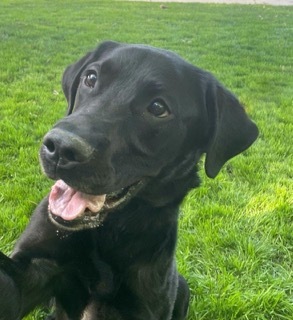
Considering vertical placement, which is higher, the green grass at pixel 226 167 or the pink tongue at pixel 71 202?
the pink tongue at pixel 71 202

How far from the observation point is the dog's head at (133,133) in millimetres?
1932

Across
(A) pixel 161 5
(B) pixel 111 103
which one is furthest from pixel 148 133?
(A) pixel 161 5

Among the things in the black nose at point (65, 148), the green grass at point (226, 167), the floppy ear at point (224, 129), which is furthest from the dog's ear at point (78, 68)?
the green grass at point (226, 167)

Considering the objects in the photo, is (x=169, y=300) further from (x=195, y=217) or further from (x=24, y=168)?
(x=24, y=168)

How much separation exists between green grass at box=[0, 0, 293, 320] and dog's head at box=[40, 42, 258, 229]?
0.97m

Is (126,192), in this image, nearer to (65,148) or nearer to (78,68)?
(65,148)

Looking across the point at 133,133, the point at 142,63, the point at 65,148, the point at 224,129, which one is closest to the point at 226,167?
the point at 224,129

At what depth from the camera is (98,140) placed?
196 cm

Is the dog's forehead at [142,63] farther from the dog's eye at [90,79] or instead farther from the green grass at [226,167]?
the green grass at [226,167]

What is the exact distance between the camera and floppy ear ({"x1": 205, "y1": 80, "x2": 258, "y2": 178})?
7.76 feet

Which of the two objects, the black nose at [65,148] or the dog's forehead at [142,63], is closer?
the black nose at [65,148]

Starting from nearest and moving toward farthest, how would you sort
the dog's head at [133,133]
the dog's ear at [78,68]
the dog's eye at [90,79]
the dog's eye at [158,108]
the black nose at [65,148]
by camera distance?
the black nose at [65,148]
the dog's head at [133,133]
the dog's eye at [158,108]
the dog's eye at [90,79]
the dog's ear at [78,68]

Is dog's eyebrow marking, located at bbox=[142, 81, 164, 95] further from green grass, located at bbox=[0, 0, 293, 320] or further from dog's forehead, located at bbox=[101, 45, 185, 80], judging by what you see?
green grass, located at bbox=[0, 0, 293, 320]

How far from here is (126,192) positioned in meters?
2.25
